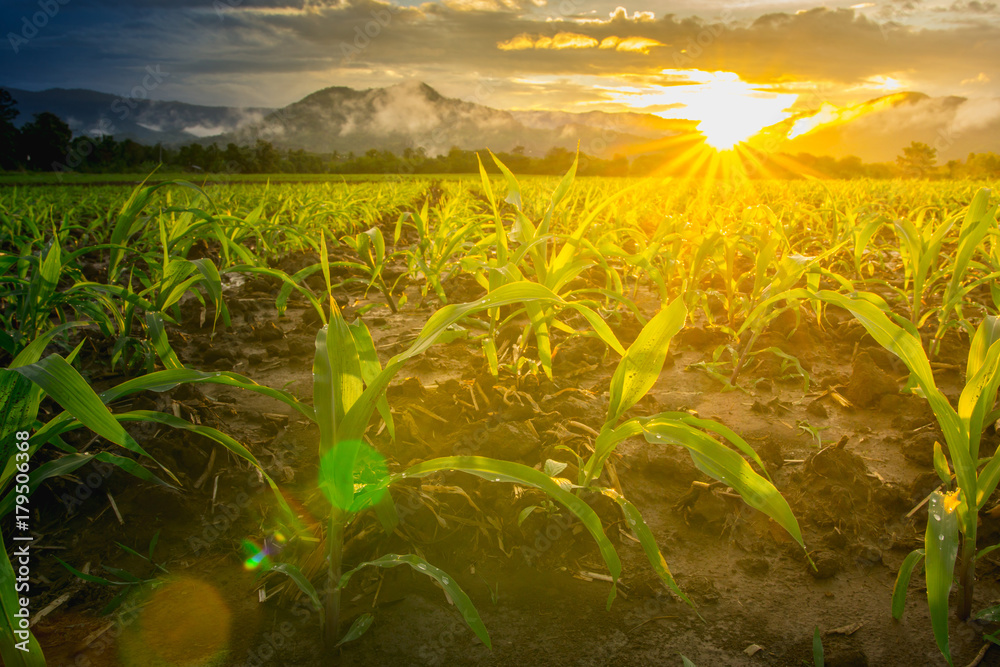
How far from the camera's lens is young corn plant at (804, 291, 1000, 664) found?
0.82 meters

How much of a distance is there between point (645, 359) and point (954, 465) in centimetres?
55

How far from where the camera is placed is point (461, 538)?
3.86 ft

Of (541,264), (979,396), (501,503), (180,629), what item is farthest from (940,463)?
(180,629)

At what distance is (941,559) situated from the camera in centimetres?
82

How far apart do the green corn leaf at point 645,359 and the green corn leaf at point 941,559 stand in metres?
0.50

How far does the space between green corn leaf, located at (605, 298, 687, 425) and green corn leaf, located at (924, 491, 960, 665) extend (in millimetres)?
502

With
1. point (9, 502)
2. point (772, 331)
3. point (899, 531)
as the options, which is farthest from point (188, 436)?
point (772, 331)

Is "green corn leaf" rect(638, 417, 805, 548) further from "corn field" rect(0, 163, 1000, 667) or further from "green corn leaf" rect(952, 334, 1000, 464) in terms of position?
"green corn leaf" rect(952, 334, 1000, 464)

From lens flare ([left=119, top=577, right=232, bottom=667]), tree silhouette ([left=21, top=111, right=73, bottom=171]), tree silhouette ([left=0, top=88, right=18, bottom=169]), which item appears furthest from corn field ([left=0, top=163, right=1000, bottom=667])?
tree silhouette ([left=21, top=111, right=73, bottom=171])

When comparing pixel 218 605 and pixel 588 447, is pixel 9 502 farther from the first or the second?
pixel 588 447

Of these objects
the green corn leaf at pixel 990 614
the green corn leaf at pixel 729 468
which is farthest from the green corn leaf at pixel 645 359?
the green corn leaf at pixel 990 614

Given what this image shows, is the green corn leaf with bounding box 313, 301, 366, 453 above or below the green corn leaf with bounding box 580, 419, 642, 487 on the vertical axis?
above

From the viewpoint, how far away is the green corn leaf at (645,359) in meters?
0.93

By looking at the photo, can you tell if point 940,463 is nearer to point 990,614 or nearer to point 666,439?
point 990,614
